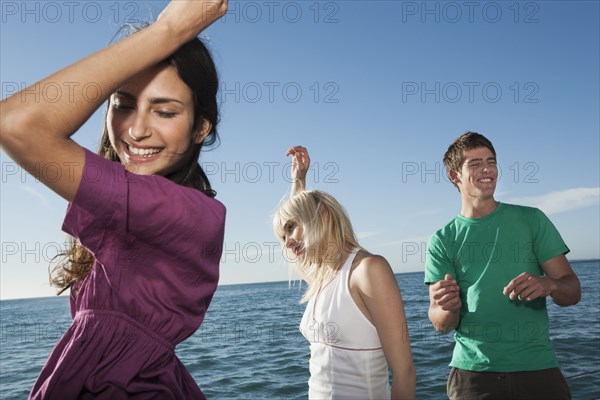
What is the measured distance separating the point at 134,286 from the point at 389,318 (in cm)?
173

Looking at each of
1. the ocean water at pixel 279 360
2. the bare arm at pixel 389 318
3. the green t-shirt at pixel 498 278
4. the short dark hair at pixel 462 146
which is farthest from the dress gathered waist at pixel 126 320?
the ocean water at pixel 279 360

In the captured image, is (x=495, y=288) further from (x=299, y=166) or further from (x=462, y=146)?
(x=299, y=166)

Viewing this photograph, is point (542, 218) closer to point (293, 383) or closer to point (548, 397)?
point (548, 397)

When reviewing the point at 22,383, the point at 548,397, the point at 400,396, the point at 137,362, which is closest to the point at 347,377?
the point at 400,396

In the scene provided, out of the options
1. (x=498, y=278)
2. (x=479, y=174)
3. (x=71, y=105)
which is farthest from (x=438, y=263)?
(x=71, y=105)

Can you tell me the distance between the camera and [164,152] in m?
1.23

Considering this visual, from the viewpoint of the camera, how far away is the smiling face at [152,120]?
1.18m

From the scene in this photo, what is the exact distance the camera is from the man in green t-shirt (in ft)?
10.4

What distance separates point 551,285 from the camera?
122 inches

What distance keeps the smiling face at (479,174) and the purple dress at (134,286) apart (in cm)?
296

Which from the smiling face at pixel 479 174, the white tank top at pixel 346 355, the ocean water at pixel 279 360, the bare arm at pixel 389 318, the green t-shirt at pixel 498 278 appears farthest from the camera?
the ocean water at pixel 279 360

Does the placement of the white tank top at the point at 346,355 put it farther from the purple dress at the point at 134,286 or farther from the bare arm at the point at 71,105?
the bare arm at the point at 71,105

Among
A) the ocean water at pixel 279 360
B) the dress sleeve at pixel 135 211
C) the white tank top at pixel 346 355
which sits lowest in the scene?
the ocean water at pixel 279 360

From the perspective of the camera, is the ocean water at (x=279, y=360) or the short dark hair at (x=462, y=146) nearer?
the short dark hair at (x=462, y=146)
